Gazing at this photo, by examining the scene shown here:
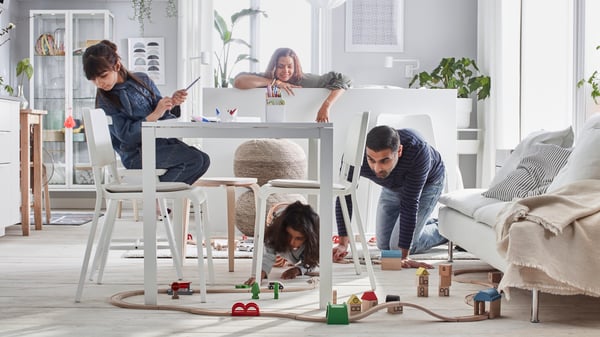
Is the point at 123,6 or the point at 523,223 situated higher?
the point at 123,6

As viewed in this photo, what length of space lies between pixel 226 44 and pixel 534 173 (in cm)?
426

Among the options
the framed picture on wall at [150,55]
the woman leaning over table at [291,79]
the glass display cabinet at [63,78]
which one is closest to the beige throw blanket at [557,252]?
the woman leaning over table at [291,79]

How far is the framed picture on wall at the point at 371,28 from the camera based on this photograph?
24.0 ft

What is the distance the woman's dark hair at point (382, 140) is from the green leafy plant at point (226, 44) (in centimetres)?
358

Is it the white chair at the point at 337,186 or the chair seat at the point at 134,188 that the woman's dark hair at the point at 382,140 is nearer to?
the white chair at the point at 337,186

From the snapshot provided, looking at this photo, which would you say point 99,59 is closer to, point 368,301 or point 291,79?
point 368,301

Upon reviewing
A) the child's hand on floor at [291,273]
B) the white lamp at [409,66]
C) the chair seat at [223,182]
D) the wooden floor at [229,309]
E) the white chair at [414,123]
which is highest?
the white lamp at [409,66]

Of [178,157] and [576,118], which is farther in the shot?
[576,118]

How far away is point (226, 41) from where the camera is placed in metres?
7.41

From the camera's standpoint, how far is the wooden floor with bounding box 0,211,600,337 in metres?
2.69

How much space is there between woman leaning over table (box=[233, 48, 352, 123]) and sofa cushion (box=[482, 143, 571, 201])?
184 centimetres

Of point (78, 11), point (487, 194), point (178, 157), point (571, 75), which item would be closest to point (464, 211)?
point (487, 194)

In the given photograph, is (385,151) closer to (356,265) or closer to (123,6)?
(356,265)

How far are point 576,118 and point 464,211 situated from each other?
1.66 meters
